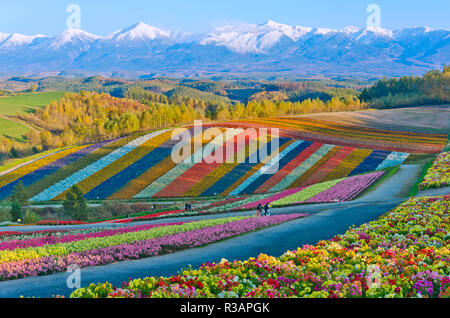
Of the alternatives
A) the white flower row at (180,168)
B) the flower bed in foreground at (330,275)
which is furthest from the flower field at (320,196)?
the flower bed in foreground at (330,275)

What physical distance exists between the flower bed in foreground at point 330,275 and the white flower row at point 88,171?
156 ft

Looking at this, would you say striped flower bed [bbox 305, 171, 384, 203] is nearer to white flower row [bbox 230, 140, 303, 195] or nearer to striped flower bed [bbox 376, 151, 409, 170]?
striped flower bed [bbox 376, 151, 409, 170]

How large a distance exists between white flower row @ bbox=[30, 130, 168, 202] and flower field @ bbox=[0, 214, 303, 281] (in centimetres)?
3395

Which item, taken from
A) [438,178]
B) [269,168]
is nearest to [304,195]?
[438,178]

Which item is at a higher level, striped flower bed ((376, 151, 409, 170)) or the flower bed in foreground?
the flower bed in foreground

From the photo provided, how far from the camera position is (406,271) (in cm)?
1165

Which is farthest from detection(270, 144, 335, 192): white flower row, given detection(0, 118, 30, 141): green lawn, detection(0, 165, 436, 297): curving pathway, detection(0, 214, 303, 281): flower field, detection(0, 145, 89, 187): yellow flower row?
detection(0, 118, 30, 141): green lawn

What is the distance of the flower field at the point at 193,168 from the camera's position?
55125mm

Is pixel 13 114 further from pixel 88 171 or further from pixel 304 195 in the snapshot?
pixel 304 195

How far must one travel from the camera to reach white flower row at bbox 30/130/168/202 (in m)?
54.9

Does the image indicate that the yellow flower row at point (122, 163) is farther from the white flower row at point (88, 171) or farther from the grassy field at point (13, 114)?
the grassy field at point (13, 114)

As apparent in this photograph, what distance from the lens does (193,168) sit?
61719 millimetres

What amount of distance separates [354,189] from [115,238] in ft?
89.0
